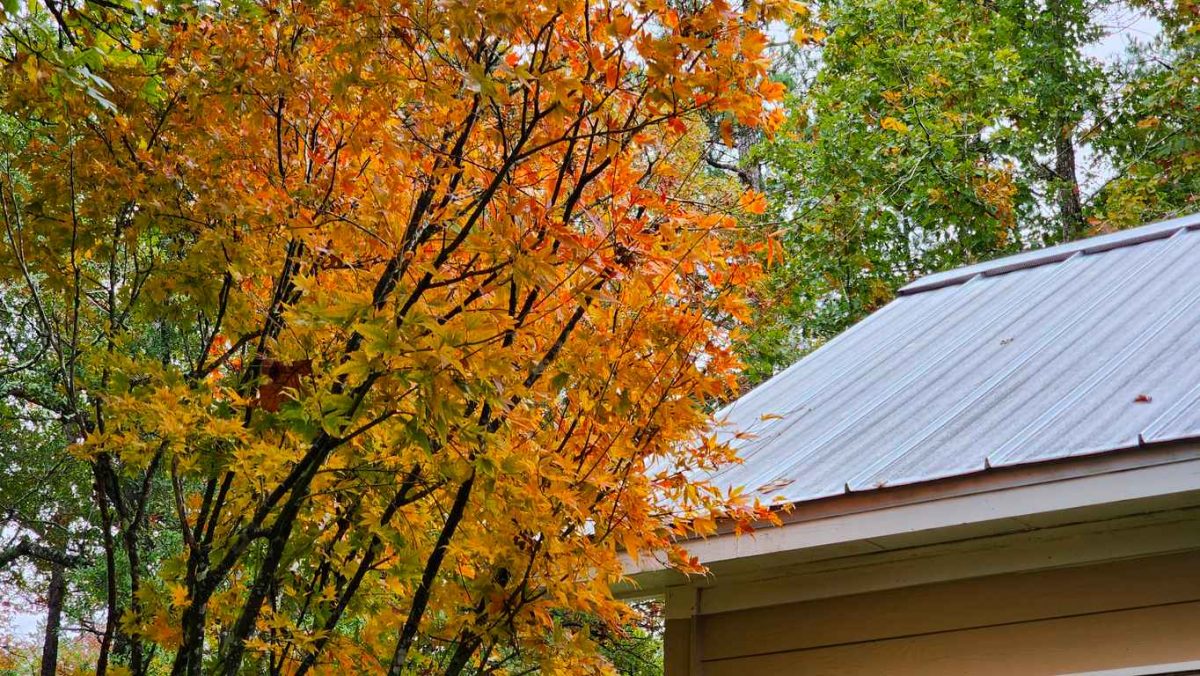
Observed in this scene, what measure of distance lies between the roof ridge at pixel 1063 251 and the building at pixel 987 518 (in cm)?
82

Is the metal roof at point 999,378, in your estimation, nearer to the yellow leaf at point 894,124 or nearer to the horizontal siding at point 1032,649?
the horizontal siding at point 1032,649

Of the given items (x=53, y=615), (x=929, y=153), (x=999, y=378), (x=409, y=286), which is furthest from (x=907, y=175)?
(x=53, y=615)

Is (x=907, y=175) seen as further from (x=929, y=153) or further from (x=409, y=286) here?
(x=409, y=286)

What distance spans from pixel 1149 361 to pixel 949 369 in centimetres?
94

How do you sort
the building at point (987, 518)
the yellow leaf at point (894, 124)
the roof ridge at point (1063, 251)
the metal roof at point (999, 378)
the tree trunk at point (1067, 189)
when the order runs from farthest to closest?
the tree trunk at point (1067, 189) → the yellow leaf at point (894, 124) → the roof ridge at point (1063, 251) → the metal roof at point (999, 378) → the building at point (987, 518)

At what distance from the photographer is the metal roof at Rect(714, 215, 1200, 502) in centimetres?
325

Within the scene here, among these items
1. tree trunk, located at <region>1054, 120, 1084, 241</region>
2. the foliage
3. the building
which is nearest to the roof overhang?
the building

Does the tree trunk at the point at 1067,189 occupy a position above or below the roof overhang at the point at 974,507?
above

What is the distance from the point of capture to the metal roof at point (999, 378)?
3.25m

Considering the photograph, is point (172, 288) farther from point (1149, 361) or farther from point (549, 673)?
point (1149, 361)

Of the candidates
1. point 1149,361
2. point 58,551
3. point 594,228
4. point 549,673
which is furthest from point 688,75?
point 58,551

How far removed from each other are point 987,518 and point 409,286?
1.71m

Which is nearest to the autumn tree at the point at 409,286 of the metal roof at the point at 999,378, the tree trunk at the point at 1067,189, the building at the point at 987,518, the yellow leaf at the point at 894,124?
the building at the point at 987,518

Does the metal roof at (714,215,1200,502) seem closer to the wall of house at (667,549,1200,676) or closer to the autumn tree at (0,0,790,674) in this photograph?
the wall of house at (667,549,1200,676)
